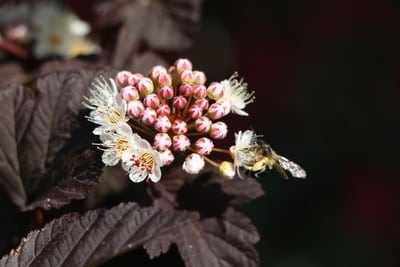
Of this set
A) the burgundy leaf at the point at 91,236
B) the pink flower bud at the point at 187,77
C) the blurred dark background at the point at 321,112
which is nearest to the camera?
the burgundy leaf at the point at 91,236

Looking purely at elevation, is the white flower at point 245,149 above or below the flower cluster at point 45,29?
above

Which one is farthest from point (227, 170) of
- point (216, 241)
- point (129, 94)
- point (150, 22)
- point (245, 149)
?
point (150, 22)

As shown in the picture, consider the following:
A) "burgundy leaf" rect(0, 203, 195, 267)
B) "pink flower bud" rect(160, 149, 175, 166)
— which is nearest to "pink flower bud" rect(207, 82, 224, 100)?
"pink flower bud" rect(160, 149, 175, 166)

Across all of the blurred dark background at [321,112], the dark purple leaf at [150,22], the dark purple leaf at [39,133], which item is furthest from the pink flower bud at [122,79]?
the blurred dark background at [321,112]

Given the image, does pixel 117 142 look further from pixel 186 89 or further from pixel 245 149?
pixel 245 149

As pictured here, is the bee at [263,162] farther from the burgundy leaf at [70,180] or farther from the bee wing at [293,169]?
the burgundy leaf at [70,180]

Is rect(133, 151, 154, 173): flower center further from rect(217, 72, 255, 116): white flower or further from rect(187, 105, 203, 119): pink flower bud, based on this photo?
rect(217, 72, 255, 116): white flower

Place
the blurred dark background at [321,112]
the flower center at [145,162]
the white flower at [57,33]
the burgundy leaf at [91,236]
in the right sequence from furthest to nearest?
1. the blurred dark background at [321,112]
2. the white flower at [57,33]
3. the flower center at [145,162]
4. the burgundy leaf at [91,236]
